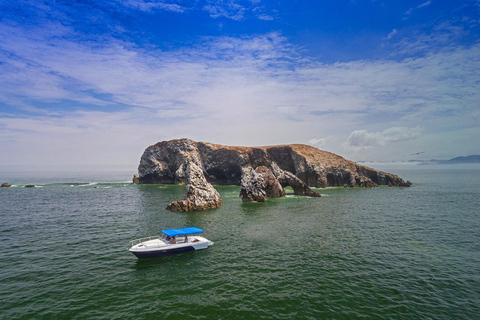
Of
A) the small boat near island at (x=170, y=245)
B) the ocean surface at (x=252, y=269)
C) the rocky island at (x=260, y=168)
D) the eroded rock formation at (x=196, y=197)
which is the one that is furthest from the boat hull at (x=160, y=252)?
the rocky island at (x=260, y=168)

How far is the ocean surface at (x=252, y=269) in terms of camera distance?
19.2m

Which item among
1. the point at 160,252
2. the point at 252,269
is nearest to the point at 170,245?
the point at 160,252

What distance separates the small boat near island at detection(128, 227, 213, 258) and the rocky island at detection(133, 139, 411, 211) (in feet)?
122

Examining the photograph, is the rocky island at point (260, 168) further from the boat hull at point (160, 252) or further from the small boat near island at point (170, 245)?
the boat hull at point (160, 252)

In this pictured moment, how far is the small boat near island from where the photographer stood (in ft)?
96.0

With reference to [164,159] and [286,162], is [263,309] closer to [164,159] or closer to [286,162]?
[286,162]

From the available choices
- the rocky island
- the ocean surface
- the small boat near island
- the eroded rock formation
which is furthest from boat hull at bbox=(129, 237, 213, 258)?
the rocky island

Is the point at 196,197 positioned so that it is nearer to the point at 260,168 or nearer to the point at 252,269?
the point at 260,168

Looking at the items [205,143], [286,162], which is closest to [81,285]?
[286,162]

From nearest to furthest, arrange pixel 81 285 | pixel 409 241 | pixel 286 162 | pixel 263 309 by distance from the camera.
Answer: pixel 263 309 → pixel 81 285 → pixel 409 241 → pixel 286 162

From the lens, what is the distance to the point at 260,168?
7975 centimetres

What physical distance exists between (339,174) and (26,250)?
10492 cm

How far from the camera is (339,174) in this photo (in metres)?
105

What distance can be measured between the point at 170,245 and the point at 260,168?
52.3 metres
